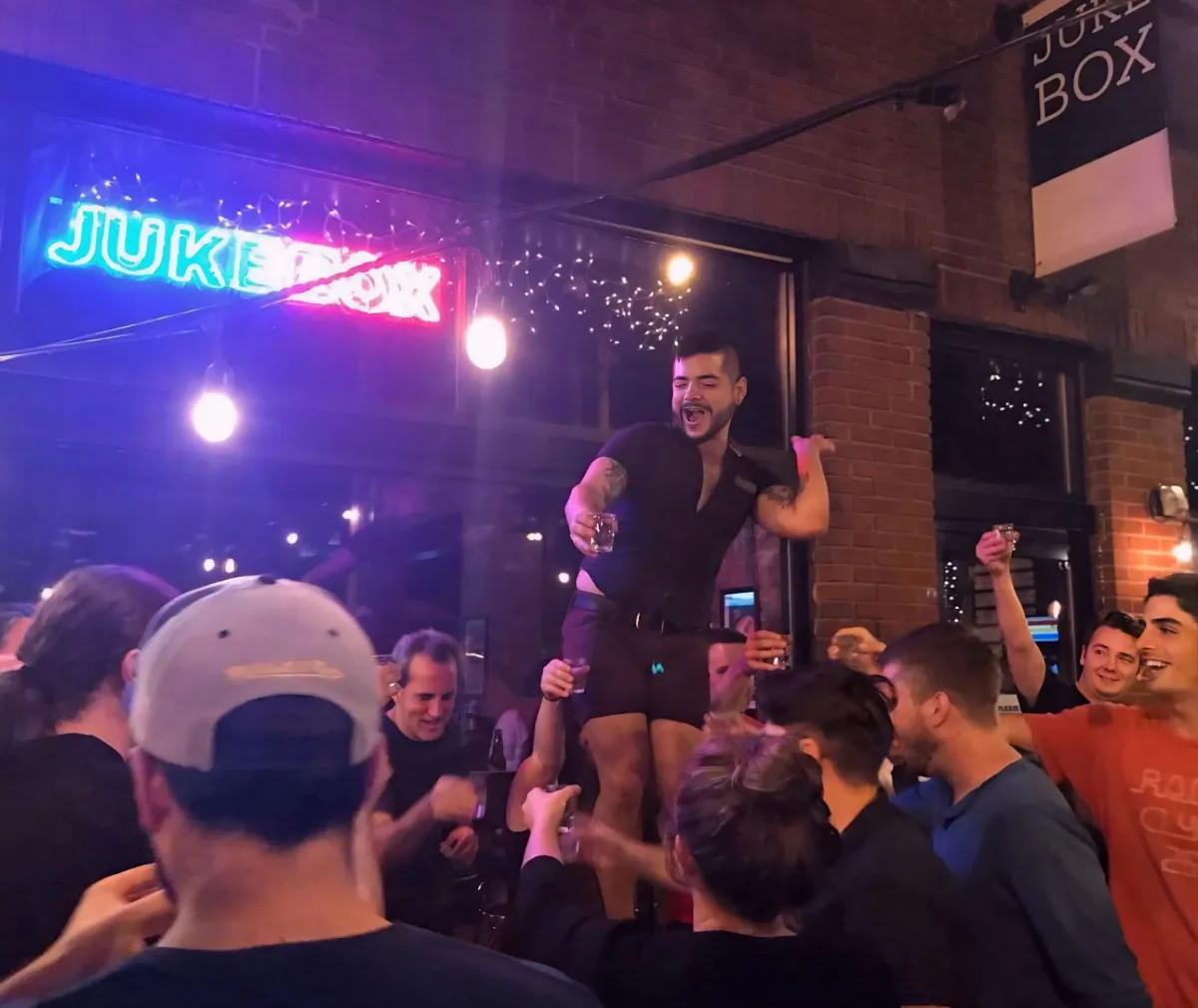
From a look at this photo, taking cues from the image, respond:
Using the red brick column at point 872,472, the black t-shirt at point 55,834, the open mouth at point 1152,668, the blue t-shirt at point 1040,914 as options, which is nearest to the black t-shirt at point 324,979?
the black t-shirt at point 55,834

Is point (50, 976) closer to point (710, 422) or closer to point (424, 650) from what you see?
point (424, 650)

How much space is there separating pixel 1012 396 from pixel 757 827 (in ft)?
14.6

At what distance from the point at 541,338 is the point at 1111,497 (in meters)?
3.24

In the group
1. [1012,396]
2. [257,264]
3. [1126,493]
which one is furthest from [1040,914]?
[1126,493]

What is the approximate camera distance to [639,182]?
8.51 ft

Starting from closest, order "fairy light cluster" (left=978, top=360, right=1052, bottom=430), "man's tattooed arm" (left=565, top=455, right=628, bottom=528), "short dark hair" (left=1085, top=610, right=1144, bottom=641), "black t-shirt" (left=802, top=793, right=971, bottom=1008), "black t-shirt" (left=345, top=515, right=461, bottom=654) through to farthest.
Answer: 1. "black t-shirt" (left=802, top=793, right=971, bottom=1008)
2. "man's tattooed arm" (left=565, top=455, right=628, bottom=528)
3. "short dark hair" (left=1085, top=610, right=1144, bottom=641)
4. "black t-shirt" (left=345, top=515, right=461, bottom=654)
5. "fairy light cluster" (left=978, top=360, right=1052, bottom=430)

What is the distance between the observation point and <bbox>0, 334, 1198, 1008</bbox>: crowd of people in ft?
3.41

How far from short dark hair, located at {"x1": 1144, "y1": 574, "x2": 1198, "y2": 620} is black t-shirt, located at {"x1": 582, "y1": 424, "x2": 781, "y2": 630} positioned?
1232 mm

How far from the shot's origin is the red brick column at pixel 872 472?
462 centimetres

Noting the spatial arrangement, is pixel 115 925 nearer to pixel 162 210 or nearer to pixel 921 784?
pixel 921 784

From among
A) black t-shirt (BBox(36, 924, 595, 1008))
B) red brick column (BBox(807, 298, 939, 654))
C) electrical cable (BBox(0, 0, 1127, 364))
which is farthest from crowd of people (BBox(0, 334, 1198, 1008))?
red brick column (BBox(807, 298, 939, 654))

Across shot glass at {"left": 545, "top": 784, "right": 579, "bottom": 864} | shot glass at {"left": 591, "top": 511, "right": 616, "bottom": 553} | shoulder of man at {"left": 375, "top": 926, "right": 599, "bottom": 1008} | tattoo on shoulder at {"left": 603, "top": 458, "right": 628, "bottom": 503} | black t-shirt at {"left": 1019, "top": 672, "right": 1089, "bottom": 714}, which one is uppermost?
tattoo on shoulder at {"left": 603, "top": 458, "right": 628, "bottom": 503}

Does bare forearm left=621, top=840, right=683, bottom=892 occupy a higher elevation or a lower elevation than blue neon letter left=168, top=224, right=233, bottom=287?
lower

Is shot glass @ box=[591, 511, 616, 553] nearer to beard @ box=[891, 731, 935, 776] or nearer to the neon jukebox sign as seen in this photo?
beard @ box=[891, 731, 935, 776]
